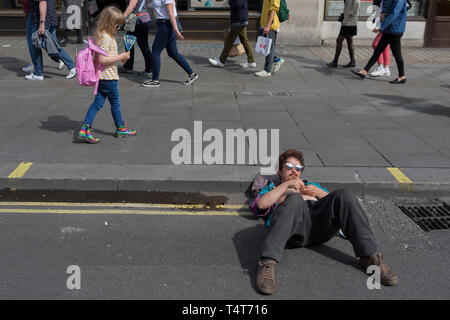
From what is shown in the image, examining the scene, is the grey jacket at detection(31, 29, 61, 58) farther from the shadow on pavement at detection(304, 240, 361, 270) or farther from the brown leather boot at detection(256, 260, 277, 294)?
the brown leather boot at detection(256, 260, 277, 294)

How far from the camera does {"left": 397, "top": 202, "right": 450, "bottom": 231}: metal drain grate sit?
13.9ft

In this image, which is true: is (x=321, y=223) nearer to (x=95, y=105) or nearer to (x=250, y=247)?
(x=250, y=247)

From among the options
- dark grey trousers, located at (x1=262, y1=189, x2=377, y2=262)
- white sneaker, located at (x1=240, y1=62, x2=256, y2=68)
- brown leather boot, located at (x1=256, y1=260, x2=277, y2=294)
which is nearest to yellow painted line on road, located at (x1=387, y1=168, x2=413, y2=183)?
dark grey trousers, located at (x1=262, y1=189, x2=377, y2=262)

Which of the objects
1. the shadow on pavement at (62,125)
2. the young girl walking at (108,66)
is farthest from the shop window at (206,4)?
the young girl walking at (108,66)

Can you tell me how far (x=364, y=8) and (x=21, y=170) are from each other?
11899mm

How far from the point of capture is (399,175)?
5.04 metres

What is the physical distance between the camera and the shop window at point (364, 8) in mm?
13625

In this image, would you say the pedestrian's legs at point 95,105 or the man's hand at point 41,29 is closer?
the pedestrian's legs at point 95,105

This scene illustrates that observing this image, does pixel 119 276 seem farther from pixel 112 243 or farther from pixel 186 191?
pixel 186 191

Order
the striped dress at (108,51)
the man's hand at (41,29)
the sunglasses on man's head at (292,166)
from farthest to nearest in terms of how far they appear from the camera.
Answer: the man's hand at (41,29), the striped dress at (108,51), the sunglasses on man's head at (292,166)

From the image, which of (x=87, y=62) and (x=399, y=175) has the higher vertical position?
(x=87, y=62)

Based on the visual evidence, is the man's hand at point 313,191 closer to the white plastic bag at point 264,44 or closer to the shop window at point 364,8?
the white plastic bag at point 264,44

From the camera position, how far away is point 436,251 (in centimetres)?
380

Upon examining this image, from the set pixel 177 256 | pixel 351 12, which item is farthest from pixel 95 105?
pixel 351 12
